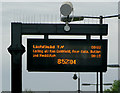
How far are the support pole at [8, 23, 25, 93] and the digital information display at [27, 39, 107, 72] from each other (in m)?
0.88

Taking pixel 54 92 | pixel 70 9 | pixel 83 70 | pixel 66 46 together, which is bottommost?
pixel 54 92

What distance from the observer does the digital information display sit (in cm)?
1332

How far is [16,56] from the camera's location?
1426cm

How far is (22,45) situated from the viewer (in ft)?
46.5

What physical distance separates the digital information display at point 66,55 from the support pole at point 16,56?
88 cm

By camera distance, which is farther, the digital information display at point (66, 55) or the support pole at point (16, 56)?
the support pole at point (16, 56)

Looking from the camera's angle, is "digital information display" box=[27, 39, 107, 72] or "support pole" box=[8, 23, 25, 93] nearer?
"digital information display" box=[27, 39, 107, 72]

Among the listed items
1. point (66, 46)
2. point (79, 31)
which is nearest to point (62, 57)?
point (66, 46)

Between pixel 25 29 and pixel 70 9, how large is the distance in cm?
227

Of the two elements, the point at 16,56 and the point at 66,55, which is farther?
the point at 16,56

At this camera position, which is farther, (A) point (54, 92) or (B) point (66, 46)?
(A) point (54, 92)

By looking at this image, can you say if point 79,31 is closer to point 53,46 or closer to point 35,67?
point 53,46

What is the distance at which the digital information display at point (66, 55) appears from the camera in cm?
1332

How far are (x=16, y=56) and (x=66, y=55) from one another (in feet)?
7.81
